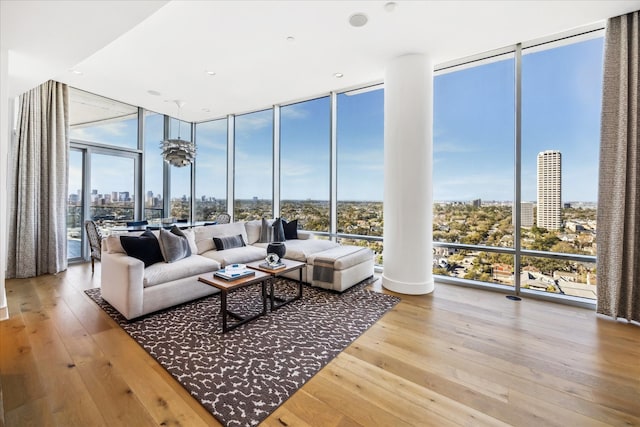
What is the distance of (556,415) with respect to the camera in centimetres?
166

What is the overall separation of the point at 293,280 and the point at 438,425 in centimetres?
288

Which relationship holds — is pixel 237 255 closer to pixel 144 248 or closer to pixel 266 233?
pixel 266 233

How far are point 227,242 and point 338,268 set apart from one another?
1.88 metres

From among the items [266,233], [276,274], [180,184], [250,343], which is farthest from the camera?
[180,184]

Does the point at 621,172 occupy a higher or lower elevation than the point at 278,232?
higher

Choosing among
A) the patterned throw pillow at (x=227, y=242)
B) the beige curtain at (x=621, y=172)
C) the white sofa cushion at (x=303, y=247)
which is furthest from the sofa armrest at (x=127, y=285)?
the beige curtain at (x=621, y=172)

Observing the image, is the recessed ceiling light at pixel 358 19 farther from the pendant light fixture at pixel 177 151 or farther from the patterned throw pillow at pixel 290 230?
the patterned throw pillow at pixel 290 230

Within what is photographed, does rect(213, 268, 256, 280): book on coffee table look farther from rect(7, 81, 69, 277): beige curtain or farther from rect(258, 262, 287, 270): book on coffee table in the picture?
rect(7, 81, 69, 277): beige curtain

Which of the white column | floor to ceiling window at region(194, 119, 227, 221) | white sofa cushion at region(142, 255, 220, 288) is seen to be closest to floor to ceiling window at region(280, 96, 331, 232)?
the white column

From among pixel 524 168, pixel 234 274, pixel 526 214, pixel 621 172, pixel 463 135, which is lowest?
pixel 234 274

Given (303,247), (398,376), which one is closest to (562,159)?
(398,376)

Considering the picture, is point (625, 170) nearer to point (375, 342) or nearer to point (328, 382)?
point (375, 342)

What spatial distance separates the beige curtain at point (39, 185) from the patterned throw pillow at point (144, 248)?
8.14 feet

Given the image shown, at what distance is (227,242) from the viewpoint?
14.4 feet
